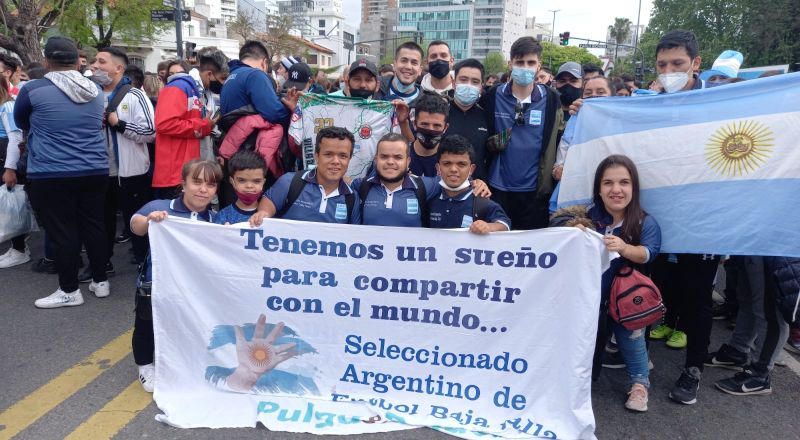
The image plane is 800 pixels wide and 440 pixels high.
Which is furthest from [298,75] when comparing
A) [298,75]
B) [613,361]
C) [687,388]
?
[687,388]

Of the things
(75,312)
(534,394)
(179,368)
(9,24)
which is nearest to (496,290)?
(534,394)

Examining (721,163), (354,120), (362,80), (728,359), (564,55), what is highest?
(564,55)

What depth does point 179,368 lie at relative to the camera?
3.17 m

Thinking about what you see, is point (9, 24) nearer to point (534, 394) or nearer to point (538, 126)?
point (538, 126)

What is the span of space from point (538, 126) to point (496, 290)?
1.53 metres

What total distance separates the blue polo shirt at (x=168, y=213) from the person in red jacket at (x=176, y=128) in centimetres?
159

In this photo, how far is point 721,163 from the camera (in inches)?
121

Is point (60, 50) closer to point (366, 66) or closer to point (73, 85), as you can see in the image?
point (73, 85)

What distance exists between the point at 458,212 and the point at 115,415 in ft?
7.26

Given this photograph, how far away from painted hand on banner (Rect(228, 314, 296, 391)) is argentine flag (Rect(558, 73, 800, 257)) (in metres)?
2.30

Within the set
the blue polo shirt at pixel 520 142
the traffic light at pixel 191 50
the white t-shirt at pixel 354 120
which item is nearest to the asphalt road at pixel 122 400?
the blue polo shirt at pixel 520 142

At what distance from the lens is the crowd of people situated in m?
3.25

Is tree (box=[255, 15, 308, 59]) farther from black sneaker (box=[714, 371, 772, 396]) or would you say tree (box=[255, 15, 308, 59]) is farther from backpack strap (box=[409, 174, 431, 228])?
black sneaker (box=[714, 371, 772, 396])

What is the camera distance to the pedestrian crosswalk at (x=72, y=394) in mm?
2842
